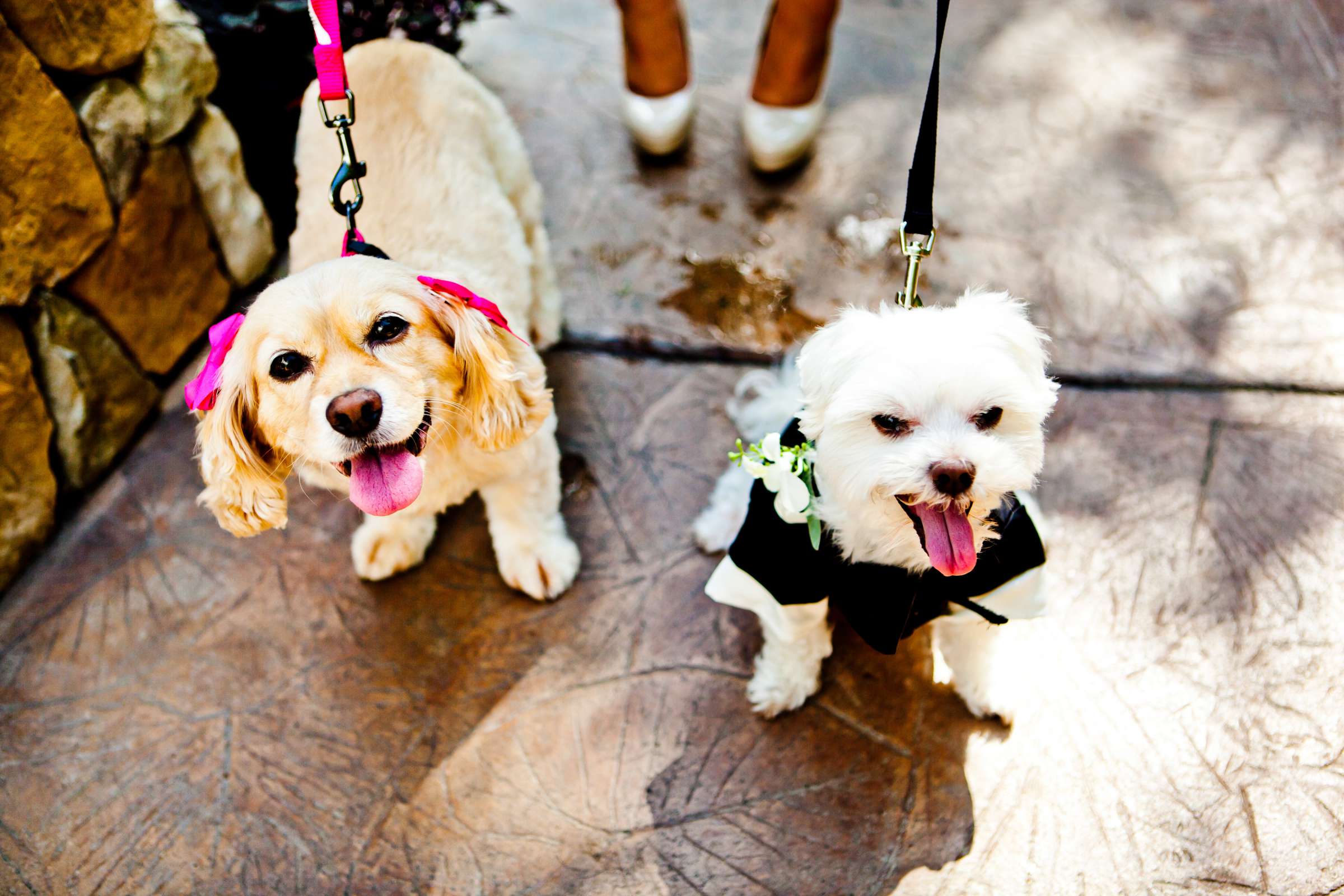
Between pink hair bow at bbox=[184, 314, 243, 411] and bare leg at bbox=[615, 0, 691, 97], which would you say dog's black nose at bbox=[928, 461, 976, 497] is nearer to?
pink hair bow at bbox=[184, 314, 243, 411]

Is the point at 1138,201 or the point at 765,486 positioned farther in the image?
the point at 1138,201

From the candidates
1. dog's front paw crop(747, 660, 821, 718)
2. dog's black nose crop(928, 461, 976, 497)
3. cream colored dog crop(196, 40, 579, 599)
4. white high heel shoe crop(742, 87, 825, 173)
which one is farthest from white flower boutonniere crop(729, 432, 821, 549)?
white high heel shoe crop(742, 87, 825, 173)

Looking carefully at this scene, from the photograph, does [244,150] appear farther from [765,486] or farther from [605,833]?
[605,833]

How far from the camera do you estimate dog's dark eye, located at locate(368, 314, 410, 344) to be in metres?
1.75

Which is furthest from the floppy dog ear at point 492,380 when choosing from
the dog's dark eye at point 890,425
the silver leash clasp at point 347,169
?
the dog's dark eye at point 890,425

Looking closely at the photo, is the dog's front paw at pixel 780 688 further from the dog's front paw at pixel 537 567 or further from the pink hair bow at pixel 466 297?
the pink hair bow at pixel 466 297

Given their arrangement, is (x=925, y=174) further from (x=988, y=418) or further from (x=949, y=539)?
(x=949, y=539)

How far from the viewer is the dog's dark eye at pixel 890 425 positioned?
152 centimetres

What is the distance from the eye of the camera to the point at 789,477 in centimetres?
169

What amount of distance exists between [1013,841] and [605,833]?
95 cm

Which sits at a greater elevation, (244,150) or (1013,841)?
(244,150)

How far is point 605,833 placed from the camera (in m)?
2.00

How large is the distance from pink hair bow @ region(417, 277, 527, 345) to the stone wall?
1341 millimetres

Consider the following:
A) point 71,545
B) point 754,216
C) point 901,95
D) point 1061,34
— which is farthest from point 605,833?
point 1061,34
